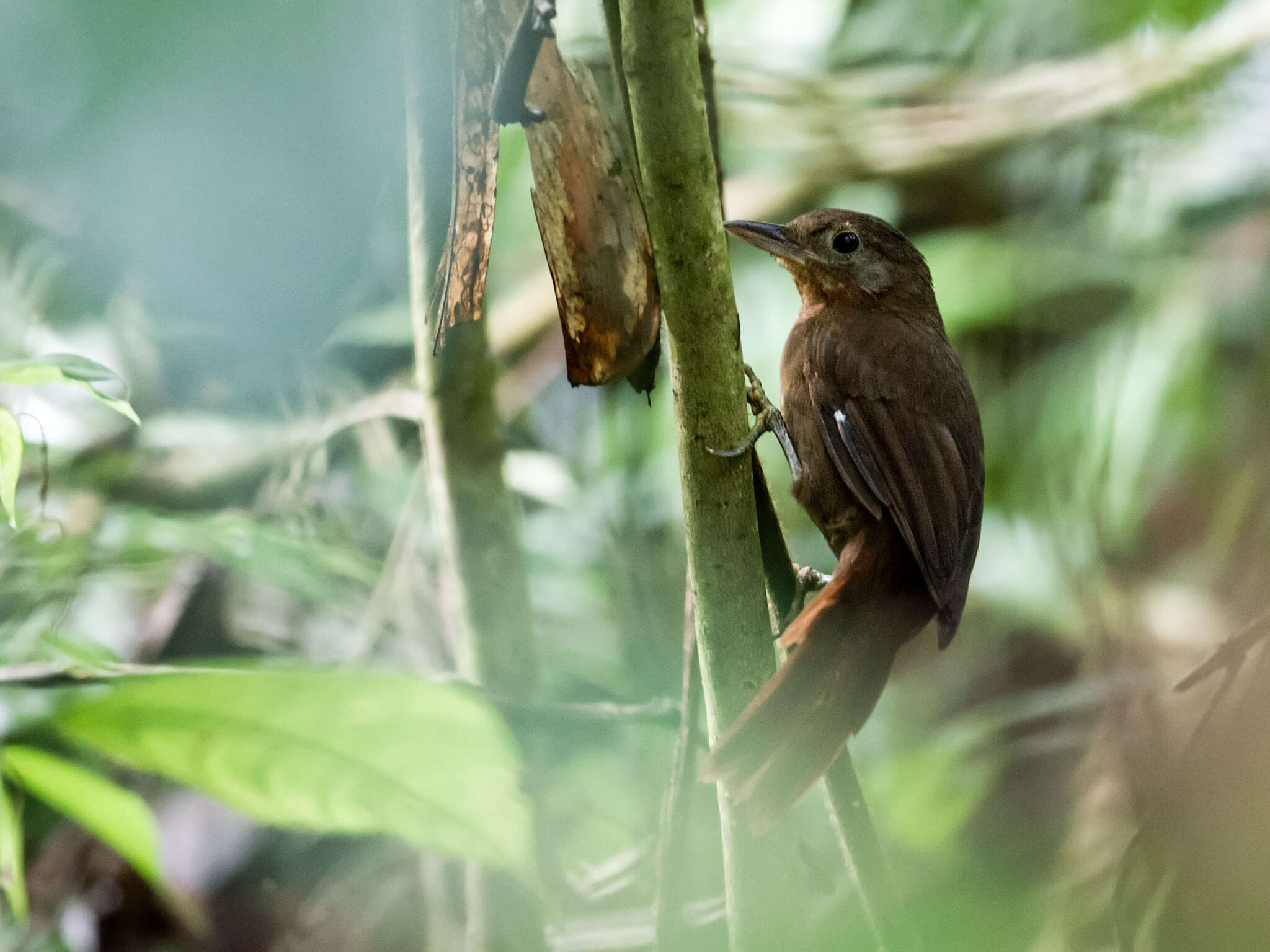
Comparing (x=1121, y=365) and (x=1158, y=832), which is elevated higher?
(x=1121, y=365)

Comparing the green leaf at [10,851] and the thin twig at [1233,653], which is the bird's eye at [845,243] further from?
the green leaf at [10,851]

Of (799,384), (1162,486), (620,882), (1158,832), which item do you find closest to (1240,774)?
(1158,832)

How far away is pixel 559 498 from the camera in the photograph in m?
1.80

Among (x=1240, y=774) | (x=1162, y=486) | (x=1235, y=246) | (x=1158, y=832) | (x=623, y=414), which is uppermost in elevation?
(x=1235, y=246)

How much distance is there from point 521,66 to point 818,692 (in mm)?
461

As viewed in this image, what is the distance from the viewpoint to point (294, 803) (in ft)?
2.30

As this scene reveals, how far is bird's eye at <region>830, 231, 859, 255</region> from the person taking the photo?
1286 mm

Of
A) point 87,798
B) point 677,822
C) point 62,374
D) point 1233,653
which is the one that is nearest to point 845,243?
point 1233,653

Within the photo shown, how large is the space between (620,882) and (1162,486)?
1.20 m

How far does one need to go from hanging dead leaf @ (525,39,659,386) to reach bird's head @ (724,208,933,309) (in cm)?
62

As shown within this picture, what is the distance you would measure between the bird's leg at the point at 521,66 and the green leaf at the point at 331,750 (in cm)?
39

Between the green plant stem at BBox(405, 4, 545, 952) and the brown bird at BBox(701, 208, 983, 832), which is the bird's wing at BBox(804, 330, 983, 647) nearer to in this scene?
the brown bird at BBox(701, 208, 983, 832)

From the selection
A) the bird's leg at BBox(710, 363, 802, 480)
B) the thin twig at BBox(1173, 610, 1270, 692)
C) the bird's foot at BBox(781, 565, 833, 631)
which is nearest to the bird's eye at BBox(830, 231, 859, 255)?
the bird's leg at BBox(710, 363, 802, 480)

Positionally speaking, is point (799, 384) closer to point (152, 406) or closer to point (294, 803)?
point (294, 803)
